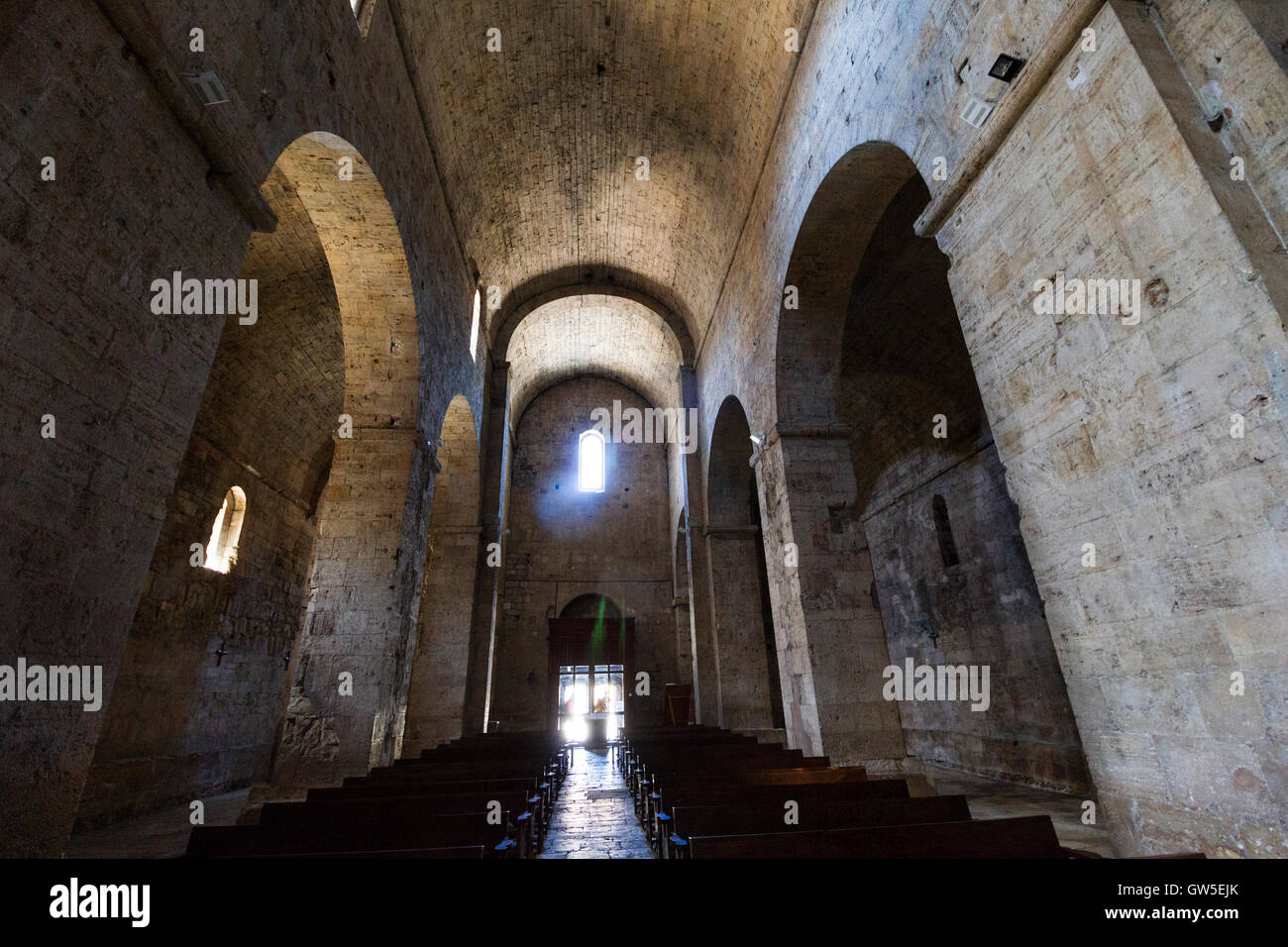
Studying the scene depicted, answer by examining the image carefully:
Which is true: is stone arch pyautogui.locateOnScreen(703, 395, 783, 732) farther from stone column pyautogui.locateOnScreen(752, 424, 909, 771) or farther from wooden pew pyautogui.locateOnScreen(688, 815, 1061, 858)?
wooden pew pyautogui.locateOnScreen(688, 815, 1061, 858)

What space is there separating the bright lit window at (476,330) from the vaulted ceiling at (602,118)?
68 cm

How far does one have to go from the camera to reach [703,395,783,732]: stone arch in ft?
35.0

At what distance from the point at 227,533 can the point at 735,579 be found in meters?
8.79

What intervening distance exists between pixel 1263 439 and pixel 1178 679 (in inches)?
42.5

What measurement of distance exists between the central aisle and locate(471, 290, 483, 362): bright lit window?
7532 millimetres

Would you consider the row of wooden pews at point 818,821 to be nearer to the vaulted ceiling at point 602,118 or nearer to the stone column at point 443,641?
the stone column at point 443,641

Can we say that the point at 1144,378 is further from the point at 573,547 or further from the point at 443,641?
the point at 573,547

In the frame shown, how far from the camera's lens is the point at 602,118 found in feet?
31.6

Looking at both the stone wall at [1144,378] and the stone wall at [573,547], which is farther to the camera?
the stone wall at [573,547]

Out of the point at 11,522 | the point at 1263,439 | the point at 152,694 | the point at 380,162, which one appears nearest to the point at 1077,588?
the point at 1263,439

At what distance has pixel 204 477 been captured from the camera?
8.93 metres

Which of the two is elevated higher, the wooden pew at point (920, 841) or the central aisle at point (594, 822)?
the wooden pew at point (920, 841)

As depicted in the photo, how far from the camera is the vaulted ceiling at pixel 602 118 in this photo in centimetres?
763

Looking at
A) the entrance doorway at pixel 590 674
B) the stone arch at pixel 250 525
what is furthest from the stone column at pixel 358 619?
the entrance doorway at pixel 590 674
